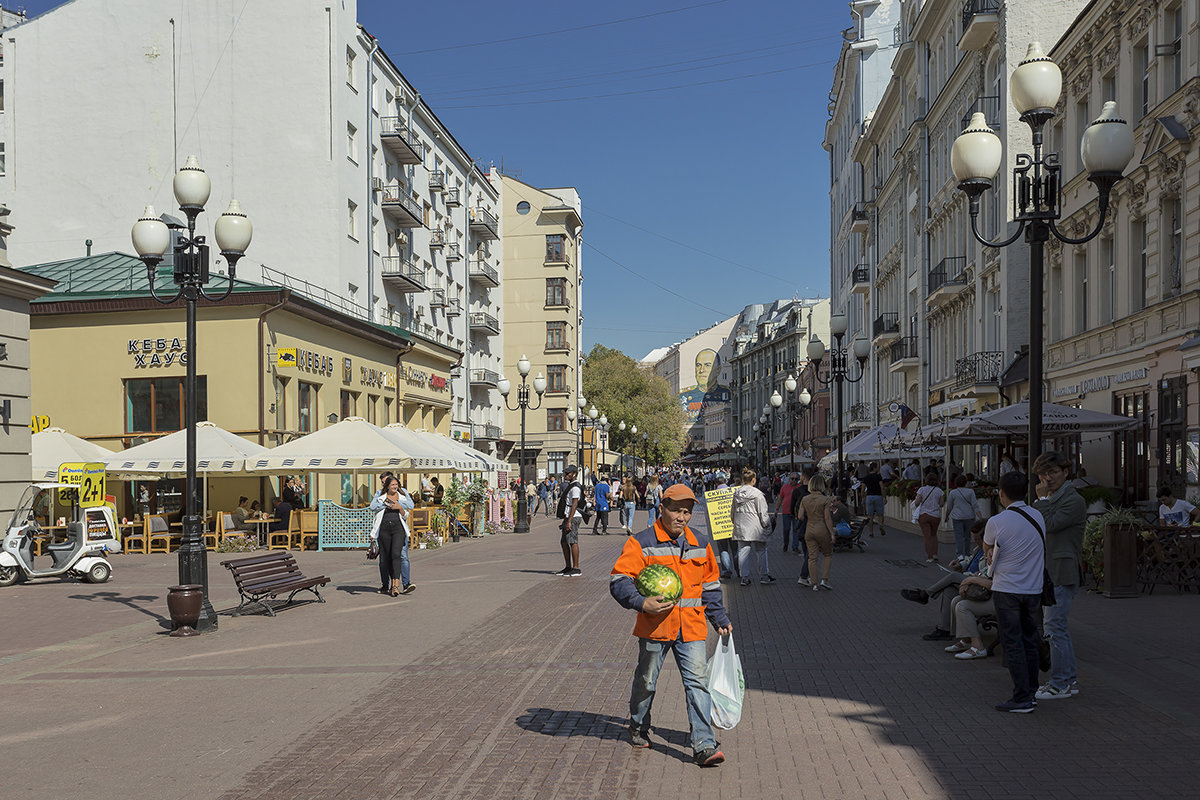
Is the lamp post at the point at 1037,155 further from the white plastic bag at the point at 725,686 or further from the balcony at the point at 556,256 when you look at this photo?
the balcony at the point at 556,256

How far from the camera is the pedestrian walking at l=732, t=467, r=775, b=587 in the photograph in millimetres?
16016

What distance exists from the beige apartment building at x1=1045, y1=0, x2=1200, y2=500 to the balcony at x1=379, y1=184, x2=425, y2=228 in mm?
22119

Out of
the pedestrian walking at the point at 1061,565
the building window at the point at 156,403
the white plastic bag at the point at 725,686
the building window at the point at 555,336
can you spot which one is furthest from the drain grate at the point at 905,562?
the building window at the point at 555,336

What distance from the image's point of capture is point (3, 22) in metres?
43.3

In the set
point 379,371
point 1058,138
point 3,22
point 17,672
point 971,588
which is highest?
point 3,22

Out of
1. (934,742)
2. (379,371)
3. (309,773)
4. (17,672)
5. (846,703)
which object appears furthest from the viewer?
(379,371)

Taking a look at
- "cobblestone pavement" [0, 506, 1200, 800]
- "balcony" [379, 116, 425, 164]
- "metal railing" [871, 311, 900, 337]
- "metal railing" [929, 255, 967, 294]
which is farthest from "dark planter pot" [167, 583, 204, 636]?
"metal railing" [871, 311, 900, 337]

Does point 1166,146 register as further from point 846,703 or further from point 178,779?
point 178,779

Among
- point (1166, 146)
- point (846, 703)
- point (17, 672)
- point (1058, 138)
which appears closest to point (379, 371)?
point (1058, 138)

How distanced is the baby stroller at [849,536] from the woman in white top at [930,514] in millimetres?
1986

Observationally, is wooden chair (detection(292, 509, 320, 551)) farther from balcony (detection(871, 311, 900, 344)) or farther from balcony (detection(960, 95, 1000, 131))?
balcony (detection(871, 311, 900, 344))

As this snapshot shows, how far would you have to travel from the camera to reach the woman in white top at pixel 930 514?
61.8 feet

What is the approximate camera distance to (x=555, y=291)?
223ft

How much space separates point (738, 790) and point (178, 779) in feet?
10.0
